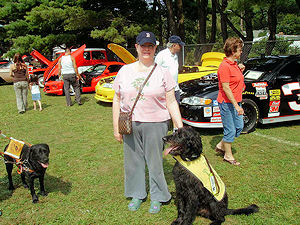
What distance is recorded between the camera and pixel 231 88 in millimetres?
3961

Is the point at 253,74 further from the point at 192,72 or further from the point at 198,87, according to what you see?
the point at 192,72

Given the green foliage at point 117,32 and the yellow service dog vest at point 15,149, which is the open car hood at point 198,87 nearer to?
the yellow service dog vest at point 15,149

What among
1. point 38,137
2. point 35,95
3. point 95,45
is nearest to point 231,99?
point 38,137

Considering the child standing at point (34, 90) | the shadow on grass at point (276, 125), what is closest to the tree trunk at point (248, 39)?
the shadow on grass at point (276, 125)

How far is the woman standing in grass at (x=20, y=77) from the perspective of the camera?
27.0ft

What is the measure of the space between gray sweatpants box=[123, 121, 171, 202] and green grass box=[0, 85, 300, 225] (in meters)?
0.22

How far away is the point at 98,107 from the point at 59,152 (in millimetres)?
4145

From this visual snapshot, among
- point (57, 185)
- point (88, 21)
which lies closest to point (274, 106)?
point (57, 185)

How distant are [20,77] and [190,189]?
7.39 m

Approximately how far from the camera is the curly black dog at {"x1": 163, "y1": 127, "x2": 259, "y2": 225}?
2.74 meters

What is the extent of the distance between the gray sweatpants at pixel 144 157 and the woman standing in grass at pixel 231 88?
133 centimetres

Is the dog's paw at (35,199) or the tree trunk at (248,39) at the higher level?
the tree trunk at (248,39)

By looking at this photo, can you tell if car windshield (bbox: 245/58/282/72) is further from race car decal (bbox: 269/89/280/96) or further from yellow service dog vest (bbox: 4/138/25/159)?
yellow service dog vest (bbox: 4/138/25/159)

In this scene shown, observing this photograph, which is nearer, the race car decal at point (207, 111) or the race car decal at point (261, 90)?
the race car decal at point (207, 111)
